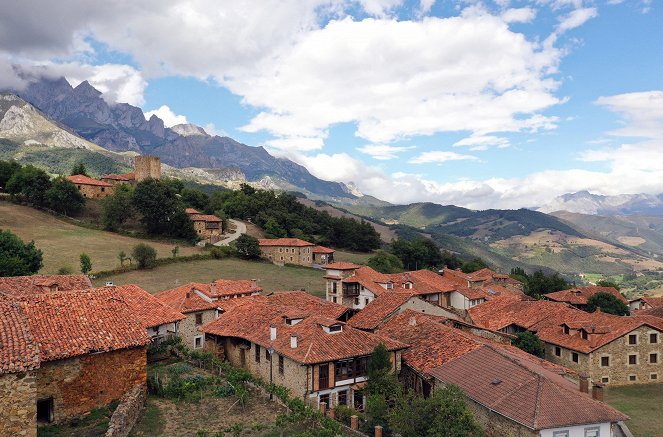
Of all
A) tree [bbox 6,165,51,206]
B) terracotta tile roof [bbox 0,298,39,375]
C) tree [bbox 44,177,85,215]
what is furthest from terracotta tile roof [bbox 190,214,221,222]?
terracotta tile roof [bbox 0,298,39,375]

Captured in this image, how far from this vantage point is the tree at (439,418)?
18.9 metres

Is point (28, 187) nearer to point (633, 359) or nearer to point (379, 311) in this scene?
point (379, 311)

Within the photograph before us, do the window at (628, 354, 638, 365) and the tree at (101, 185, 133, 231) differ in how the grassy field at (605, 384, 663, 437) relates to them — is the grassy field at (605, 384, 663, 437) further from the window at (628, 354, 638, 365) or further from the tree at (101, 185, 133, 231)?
the tree at (101, 185, 133, 231)

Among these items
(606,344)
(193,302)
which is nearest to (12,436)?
(193,302)

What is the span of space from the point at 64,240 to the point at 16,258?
33.2 meters

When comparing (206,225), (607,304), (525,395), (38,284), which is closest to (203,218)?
(206,225)

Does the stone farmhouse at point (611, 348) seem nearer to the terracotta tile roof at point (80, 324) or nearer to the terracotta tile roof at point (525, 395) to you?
the terracotta tile roof at point (525, 395)

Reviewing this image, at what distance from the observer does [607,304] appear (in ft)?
209

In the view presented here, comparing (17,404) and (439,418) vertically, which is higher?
(17,404)

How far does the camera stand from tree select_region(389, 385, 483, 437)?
1891 centimetres

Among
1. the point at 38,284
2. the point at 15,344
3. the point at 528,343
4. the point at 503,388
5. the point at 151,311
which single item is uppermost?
the point at 15,344

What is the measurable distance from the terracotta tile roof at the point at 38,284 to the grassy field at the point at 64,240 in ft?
95.3

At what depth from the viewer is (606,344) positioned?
40.0 metres

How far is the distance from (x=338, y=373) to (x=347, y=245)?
94.7m
